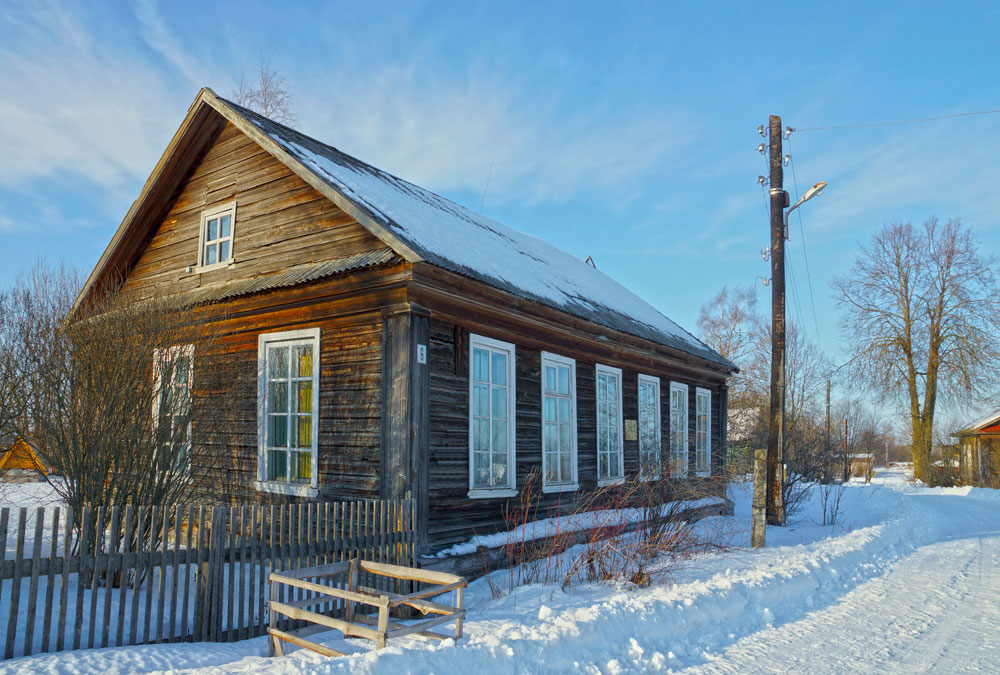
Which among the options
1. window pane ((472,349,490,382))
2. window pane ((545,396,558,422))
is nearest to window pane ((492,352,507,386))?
window pane ((472,349,490,382))

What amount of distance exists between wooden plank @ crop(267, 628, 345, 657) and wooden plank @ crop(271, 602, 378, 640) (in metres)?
0.14

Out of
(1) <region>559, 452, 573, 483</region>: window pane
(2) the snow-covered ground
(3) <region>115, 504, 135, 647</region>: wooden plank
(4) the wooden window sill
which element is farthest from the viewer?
(1) <region>559, 452, 573, 483</region>: window pane

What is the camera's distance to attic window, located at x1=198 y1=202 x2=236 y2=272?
10.5 meters

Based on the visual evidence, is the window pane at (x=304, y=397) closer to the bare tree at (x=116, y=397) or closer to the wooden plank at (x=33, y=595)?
the bare tree at (x=116, y=397)

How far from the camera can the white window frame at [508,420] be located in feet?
29.3

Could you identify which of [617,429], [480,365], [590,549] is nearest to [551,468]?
[480,365]

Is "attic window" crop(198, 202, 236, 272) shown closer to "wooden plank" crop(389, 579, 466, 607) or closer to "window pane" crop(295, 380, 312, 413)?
"window pane" crop(295, 380, 312, 413)

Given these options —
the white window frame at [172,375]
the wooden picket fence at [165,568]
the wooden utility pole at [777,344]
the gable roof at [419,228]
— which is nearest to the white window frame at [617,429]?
the gable roof at [419,228]

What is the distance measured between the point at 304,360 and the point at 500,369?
2611 mm

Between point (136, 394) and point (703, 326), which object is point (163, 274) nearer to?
point (136, 394)

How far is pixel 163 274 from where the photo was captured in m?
11.4

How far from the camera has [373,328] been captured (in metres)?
8.51

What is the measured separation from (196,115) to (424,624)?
8.66 meters

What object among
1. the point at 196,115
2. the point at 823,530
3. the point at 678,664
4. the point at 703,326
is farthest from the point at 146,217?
the point at 703,326
